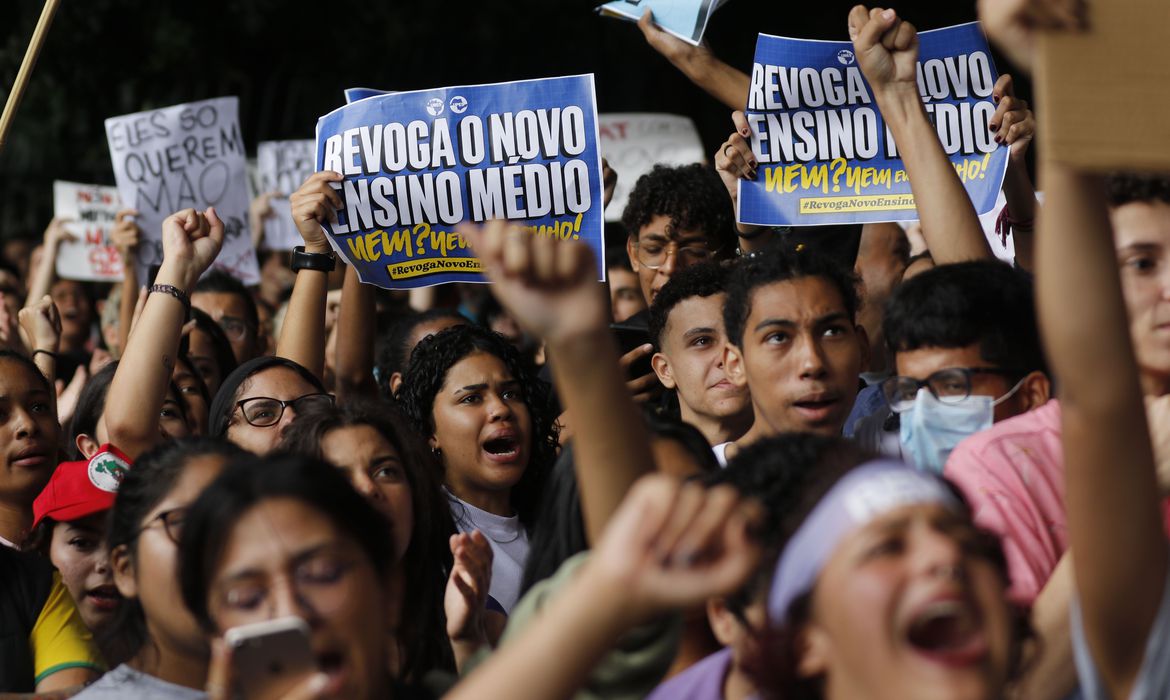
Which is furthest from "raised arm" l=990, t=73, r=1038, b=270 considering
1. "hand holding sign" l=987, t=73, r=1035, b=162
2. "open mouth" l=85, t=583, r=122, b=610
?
"open mouth" l=85, t=583, r=122, b=610

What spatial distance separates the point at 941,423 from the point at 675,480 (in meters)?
1.37

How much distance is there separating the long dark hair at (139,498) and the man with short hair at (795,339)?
137 centimetres

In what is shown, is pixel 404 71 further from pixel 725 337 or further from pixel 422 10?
pixel 725 337

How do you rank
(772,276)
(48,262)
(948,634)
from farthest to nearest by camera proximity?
(48,262) < (772,276) < (948,634)

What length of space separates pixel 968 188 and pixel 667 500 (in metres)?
3.07

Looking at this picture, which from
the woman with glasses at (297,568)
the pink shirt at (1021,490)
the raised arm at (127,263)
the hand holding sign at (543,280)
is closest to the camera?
the hand holding sign at (543,280)

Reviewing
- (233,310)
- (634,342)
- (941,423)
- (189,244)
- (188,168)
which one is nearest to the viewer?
(941,423)

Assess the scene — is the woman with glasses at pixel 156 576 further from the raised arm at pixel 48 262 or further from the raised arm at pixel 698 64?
the raised arm at pixel 48 262

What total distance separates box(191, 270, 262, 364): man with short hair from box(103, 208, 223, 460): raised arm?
→ 187 cm

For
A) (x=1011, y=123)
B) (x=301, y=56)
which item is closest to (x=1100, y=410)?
(x=1011, y=123)

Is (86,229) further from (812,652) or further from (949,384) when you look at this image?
(812,652)

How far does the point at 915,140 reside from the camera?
4.01 m

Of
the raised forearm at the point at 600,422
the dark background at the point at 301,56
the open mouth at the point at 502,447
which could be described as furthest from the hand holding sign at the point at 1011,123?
the dark background at the point at 301,56

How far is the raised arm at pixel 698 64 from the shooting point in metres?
5.35
